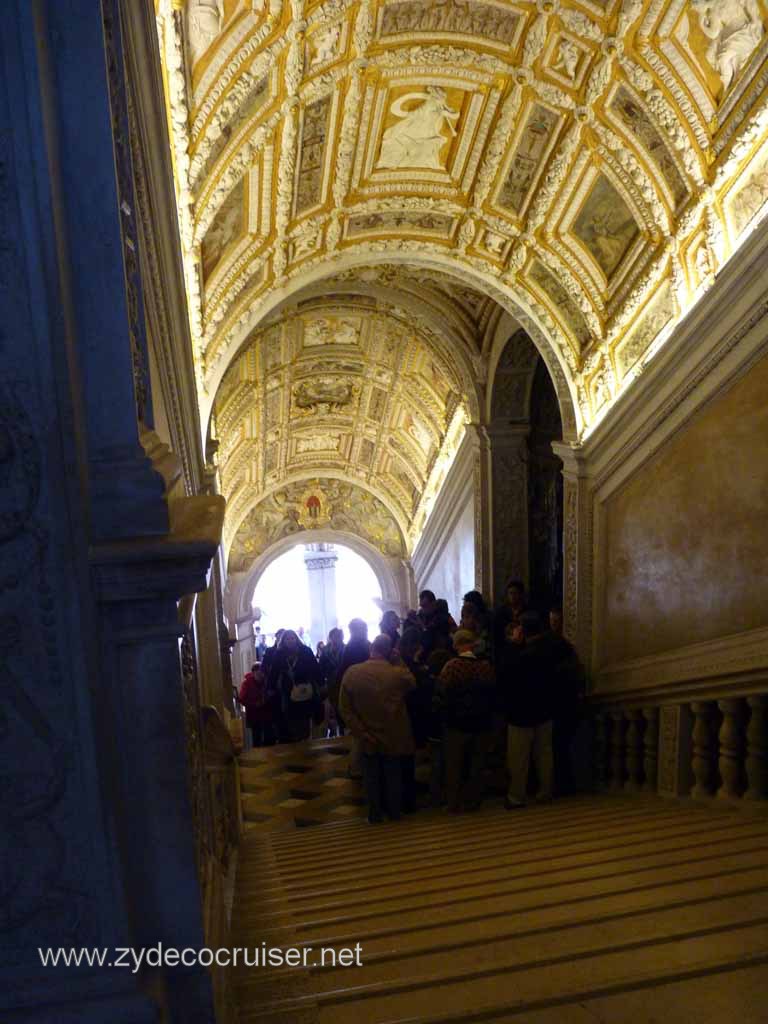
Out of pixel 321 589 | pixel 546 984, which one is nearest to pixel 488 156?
pixel 546 984

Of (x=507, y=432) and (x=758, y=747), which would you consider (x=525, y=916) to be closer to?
(x=758, y=747)

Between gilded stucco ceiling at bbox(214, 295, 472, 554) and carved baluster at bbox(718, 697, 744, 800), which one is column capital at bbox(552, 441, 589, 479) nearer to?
gilded stucco ceiling at bbox(214, 295, 472, 554)

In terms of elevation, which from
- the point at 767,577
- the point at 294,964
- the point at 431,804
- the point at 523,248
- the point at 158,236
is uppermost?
the point at 523,248

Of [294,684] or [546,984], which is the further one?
[294,684]

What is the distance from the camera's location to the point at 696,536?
7.49m

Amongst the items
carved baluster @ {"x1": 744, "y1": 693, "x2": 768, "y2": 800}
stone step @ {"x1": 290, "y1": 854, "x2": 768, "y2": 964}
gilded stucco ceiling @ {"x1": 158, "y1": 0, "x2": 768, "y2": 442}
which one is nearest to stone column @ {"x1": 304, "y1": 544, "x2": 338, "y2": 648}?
gilded stucco ceiling @ {"x1": 158, "y1": 0, "x2": 768, "y2": 442}

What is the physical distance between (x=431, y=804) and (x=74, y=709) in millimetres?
5791

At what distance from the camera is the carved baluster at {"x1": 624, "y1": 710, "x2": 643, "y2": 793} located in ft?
23.2

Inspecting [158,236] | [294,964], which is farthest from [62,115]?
[294,964]

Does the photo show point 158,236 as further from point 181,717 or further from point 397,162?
point 397,162

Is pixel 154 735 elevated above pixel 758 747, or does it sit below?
above

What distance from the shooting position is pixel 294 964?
2949 mm

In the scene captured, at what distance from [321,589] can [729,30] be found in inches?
1043

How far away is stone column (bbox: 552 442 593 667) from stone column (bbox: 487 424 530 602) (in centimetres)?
285
